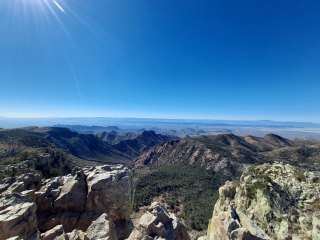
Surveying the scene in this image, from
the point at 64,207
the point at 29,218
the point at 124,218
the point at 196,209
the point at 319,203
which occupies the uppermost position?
the point at 319,203

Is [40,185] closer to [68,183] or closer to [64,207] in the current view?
[68,183]

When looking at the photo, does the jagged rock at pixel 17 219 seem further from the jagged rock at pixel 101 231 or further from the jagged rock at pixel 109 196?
the jagged rock at pixel 109 196

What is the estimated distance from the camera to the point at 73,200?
3794 cm

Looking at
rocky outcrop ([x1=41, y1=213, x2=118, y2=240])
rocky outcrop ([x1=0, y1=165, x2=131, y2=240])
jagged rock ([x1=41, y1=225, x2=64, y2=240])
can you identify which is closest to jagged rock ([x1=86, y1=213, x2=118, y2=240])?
rocky outcrop ([x1=41, y1=213, x2=118, y2=240])

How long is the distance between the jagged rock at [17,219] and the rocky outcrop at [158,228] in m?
11.1

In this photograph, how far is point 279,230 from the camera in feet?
93.5

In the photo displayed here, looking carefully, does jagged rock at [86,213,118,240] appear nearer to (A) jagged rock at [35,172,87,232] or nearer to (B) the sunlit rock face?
(A) jagged rock at [35,172,87,232]

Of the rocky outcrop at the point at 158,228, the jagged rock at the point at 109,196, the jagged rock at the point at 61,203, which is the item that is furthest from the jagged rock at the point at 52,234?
the jagged rock at the point at 109,196

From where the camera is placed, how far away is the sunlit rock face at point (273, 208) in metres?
24.9

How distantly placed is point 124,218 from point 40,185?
16363 millimetres

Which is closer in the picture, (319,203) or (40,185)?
→ (319,203)

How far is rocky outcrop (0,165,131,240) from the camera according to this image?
30.5m

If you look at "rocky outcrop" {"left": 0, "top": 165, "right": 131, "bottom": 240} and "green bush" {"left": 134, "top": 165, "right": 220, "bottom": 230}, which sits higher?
"rocky outcrop" {"left": 0, "top": 165, "right": 131, "bottom": 240}

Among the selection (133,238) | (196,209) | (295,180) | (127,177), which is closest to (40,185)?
(127,177)
